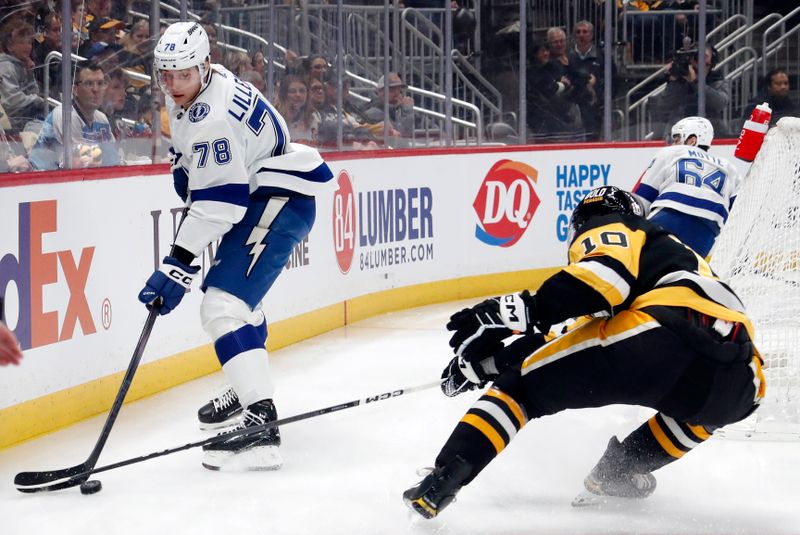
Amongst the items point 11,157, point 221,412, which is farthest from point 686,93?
point 11,157

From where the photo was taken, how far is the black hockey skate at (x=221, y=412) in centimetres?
408

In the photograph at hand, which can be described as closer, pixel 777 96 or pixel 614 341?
pixel 614 341

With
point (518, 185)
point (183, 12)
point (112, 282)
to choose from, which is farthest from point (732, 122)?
point (112, 282)

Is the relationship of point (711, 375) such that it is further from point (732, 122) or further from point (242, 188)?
point (732, 122)

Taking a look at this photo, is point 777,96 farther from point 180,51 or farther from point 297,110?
point 180,51

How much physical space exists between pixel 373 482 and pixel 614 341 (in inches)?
37.9

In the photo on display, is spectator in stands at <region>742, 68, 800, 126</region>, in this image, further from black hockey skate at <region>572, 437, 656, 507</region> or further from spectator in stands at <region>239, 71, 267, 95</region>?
black hockey skate at <region>572, 437, 656, 507</region>

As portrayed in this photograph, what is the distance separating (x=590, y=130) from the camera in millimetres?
8531

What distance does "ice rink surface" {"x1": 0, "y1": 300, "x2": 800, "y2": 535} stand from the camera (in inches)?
120

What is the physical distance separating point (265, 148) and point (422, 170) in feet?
11.1

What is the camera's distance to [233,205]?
354 centimetres

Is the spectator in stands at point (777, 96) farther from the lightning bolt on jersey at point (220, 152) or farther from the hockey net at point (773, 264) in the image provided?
the lightning bolt on jersey at point (220, 152)

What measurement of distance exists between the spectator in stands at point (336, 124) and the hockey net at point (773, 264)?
104 inches

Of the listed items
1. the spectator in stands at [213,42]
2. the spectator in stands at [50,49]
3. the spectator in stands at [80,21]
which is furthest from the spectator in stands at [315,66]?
the spectator in stands at [50,49]
